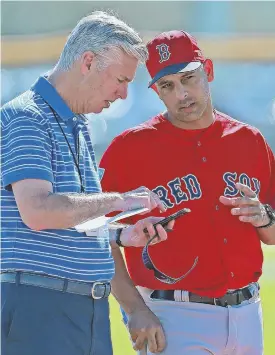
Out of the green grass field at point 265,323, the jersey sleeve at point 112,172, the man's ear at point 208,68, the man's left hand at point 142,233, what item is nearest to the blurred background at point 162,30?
the green grass field at point 265,323

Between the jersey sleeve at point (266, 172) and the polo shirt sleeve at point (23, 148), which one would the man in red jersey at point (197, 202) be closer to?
the jersey sleeve at point (266, 172)

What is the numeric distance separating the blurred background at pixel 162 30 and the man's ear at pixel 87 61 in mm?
12345

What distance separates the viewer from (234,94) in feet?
52.4

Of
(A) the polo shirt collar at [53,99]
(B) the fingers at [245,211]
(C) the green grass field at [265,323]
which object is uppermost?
(A) the polo shirt collar at [53,99]

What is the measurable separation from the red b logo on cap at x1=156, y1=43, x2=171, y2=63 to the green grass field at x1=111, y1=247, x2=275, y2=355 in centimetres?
254

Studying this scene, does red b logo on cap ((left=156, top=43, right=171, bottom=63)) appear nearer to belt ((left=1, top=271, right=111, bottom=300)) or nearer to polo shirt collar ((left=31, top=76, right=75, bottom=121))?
polo shirt collar ((left=31, top=76, right=75, bottom=121))

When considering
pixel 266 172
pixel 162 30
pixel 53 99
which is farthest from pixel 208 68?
pixel 162 30

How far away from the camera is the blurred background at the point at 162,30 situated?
50.8 feet

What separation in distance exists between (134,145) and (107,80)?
685 millimetres

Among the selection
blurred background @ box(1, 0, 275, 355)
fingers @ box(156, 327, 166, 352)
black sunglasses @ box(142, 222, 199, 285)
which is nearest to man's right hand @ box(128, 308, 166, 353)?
fingers @ box(156, 327, 166, 352)

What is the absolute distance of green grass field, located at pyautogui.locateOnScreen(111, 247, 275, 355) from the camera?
544cm

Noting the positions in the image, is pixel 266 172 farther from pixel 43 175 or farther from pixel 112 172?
pixel 43 175

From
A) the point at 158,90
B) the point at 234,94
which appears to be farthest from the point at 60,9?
the point at 158,90

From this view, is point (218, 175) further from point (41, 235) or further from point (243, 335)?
point (41, 235)
